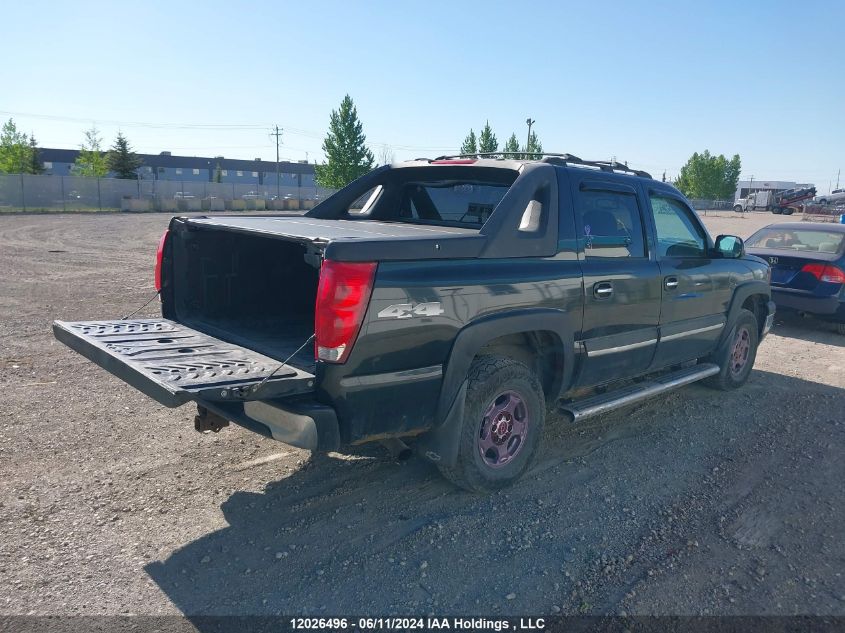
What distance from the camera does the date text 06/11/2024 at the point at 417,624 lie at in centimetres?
284

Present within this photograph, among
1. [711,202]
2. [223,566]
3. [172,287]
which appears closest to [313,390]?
[223,566]

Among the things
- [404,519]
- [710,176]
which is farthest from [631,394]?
[710,176]

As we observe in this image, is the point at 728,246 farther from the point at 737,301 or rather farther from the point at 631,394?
the point at 631,394

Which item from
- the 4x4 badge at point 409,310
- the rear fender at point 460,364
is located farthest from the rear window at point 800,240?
the 4x4 badge at point 409,310

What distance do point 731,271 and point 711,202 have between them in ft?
291

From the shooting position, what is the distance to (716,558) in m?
3.45

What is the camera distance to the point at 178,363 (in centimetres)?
346

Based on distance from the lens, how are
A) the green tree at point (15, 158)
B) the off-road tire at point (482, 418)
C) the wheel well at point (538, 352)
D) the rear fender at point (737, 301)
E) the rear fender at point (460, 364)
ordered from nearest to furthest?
the rear fender at point (460, 364) → the off-road tire at point (482, 418) → the wheel well at point (538, 352) → the rear fender at point (737, 301) → the green tree at point (15, 158)

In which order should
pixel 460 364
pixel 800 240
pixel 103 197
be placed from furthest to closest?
pixel 103 197 < pixel 800 240 < pixel 460 364

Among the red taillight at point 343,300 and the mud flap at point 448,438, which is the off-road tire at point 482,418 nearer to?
the mud flap at point 448,438

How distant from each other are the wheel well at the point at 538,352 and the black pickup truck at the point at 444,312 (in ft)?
0.04

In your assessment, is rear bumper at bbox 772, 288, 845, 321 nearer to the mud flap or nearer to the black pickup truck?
the black pickup truck

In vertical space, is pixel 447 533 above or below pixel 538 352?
below

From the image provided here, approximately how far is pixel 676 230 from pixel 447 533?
3296 mm
